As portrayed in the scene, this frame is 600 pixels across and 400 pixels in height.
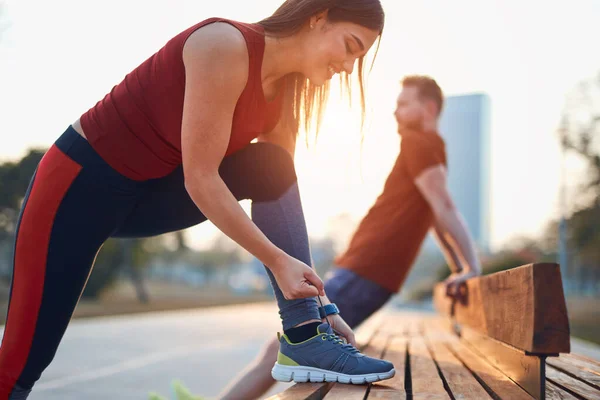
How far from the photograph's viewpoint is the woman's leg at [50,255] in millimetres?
1804

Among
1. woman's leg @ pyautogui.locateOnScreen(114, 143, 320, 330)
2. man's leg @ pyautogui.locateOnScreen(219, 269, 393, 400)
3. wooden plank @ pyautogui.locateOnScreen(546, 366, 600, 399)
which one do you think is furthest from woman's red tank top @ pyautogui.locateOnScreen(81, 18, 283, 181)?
man's leg @ pyautogui.locateOnScreen(219, 269, 393, 400)

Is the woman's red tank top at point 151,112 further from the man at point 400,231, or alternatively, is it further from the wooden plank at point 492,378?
the man at point 400,231

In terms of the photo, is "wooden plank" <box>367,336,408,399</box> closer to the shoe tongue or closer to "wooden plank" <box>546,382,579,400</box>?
the shoe tongue

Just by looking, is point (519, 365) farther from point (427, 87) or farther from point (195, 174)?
point (427, 87)

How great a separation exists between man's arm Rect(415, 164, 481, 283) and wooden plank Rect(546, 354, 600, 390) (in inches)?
36.7

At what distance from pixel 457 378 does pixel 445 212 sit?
1665 millimetres

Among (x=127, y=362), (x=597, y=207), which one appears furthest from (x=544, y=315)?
(x=597, y=207)

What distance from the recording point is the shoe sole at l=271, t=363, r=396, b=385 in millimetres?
1884

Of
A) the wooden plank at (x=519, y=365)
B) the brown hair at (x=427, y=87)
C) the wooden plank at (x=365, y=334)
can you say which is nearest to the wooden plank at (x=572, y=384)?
the wooden plank at (x=519, y=365)

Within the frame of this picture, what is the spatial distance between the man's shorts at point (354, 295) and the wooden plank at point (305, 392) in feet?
5.50

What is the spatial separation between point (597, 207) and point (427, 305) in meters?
11.8

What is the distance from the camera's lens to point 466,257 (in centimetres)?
373

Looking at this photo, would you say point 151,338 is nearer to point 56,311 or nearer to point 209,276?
point 56,311

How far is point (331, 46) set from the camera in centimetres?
195
